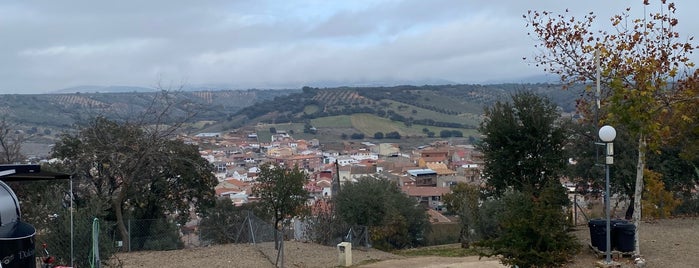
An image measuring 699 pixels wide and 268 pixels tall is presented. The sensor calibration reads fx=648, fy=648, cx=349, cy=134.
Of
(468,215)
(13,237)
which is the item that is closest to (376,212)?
(468,215)

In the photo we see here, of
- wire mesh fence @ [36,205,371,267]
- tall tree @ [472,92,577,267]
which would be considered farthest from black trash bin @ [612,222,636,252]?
wire mesh fence @ [36,205,371,267]

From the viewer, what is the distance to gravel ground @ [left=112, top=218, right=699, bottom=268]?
40.6 feet

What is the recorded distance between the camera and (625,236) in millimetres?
11789

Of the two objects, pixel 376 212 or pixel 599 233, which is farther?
pixel 376 212

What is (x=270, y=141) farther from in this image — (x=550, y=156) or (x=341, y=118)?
(x=550, y=156)

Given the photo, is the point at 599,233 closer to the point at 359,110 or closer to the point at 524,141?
the point at 524,141

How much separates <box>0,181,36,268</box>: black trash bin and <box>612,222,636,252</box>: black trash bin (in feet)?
31.6

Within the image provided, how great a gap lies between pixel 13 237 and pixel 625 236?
9.92 metres

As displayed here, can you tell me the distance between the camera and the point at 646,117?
1123 cm

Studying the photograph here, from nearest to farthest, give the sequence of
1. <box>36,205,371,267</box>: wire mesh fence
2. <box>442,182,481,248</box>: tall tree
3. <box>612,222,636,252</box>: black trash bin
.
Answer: <box>36,205,371,267</box>: wire mesh fence, <box>612,222,636,252</box>: black trash bin, <box>442,182,481,248</box>: tall tree

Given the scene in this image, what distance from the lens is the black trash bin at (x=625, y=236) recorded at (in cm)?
1172

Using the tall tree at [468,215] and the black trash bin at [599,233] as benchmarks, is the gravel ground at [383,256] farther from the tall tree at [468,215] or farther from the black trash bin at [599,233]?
the tall tree at [468,215]

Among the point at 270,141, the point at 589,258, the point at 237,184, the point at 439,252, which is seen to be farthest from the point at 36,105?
the point at 589,258

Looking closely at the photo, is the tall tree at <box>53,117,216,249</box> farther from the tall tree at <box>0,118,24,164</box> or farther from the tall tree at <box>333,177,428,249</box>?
the tall tree at <box>333,177,428,249</box>
